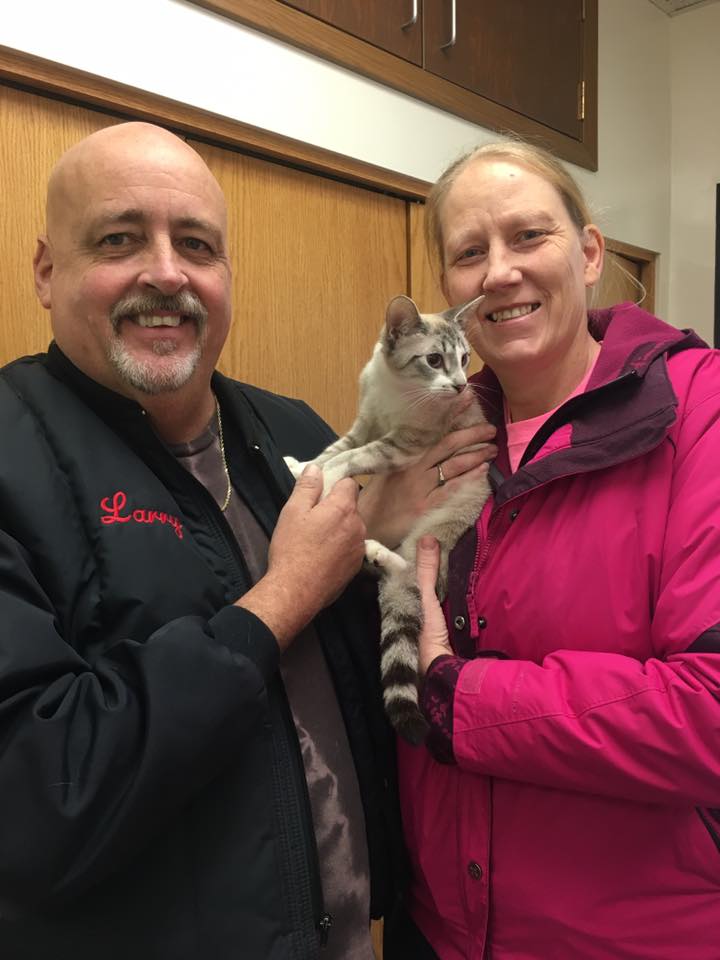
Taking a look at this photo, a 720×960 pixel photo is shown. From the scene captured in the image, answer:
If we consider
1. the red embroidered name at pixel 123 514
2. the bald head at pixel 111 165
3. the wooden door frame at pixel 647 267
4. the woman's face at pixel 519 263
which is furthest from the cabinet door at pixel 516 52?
the red embroidered name at pixel 123 514

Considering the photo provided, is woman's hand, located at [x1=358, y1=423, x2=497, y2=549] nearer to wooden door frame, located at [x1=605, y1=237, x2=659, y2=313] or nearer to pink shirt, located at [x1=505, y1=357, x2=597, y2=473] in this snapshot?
pink shirt, located at [x1=505, y1=357, x2=597, y2=473]

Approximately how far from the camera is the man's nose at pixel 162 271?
4.08ft

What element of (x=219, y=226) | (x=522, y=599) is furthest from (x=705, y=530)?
(x=219, y=226)

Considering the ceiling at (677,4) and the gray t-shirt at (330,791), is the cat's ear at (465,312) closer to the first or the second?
the gray t-shirt at (330,791)

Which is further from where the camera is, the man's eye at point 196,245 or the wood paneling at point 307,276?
the wood paneling at point 307,276

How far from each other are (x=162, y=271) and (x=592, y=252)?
2.77ft

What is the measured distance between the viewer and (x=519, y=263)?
51.6 inches

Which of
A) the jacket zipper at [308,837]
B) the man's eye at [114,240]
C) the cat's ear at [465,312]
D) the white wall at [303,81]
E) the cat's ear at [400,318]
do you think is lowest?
the jacket zipper at [308,837]

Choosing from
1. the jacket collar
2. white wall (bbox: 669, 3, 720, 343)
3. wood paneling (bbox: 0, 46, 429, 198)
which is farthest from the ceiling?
the jacket collar

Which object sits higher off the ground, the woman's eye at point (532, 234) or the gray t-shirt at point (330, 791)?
the woman's eye at point (532, 234)

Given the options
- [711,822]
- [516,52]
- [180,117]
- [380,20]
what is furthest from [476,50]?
[711,822]

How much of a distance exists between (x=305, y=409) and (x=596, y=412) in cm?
83

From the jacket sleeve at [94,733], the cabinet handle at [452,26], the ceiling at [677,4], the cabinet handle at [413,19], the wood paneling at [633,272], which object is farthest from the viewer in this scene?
the ceiling at [677,4]

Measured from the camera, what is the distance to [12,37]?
1633 mm
